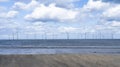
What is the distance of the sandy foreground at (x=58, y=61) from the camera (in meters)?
25.2

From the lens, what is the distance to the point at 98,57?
27266 mm

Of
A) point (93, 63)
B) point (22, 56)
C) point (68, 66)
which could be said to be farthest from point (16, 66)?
point (93, 63)

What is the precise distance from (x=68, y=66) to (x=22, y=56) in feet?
14.2

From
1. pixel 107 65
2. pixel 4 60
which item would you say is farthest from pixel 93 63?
pixel 4 60

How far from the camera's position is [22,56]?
2680 centimetres

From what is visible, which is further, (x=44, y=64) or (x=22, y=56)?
(x=22, y=56)

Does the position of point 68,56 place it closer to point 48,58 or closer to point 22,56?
point 48,58

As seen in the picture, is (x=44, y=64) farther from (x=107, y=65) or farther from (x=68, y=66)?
(x=107, y=65)

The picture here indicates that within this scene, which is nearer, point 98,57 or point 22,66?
point 22,66

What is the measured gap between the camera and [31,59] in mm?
26031

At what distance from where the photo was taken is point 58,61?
25.7 m

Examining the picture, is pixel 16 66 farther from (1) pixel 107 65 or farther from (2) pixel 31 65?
(1) pixel 107 65

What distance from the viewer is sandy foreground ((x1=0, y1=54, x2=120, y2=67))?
25172 millimetres

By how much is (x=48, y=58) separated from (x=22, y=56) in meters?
2.24
